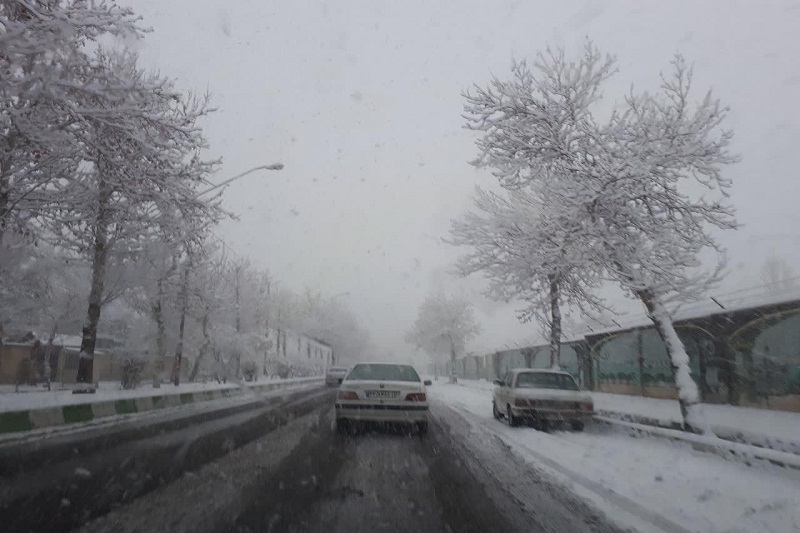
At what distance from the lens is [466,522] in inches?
192

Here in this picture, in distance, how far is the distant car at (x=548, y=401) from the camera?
12320 millimetres

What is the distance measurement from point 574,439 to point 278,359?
41.4 metres

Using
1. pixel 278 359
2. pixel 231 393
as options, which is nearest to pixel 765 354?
pixel 231 393

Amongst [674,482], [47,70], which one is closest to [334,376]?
[47,70]

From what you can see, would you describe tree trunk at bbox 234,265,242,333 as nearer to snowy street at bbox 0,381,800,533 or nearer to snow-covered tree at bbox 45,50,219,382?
snow-covered tree at bbox 45,50,219,382

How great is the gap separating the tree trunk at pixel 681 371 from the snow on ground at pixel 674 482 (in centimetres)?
110

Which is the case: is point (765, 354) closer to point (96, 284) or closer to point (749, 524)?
point (749, 524)

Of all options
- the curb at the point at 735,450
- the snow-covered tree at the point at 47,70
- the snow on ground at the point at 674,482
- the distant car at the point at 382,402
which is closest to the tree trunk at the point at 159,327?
the snow-covered tree at the point at 47,70

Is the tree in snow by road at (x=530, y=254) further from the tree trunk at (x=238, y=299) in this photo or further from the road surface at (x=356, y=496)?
the tree trunk at (x=238, y=299)

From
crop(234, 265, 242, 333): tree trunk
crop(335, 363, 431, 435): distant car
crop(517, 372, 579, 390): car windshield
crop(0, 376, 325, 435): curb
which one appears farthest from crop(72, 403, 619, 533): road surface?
crop(234, 265, 242, 333): tree trunk

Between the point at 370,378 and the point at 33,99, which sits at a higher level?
the point at 33,99

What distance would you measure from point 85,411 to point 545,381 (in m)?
10.7

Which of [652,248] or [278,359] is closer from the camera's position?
[652,248]

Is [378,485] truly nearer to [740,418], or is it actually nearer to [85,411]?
[85,411]
